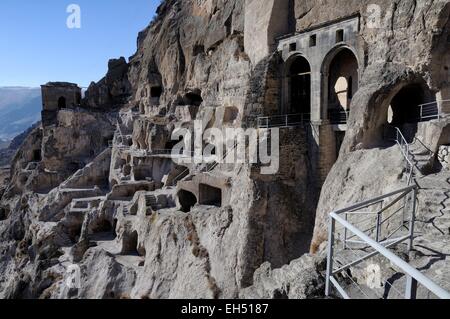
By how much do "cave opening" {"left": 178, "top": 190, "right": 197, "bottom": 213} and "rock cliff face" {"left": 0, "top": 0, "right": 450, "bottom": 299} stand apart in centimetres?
10

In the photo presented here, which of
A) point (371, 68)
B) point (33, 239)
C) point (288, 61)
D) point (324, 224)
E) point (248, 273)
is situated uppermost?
point (288, 61)

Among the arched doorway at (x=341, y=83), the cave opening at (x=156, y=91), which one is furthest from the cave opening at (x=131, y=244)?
the cave opening at (x=156, y=91)

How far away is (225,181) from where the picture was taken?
15.3m

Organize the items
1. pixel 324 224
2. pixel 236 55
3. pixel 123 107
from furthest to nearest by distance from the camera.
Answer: pixel 123 107, pixel 236 55, pixel 324 224

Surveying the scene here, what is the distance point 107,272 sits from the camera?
16.8m

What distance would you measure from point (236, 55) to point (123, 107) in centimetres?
2216

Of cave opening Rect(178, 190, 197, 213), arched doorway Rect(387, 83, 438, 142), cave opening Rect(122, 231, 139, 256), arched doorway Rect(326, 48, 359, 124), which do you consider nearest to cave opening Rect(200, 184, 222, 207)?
cave opening Rect(178, 190, 197, 213)

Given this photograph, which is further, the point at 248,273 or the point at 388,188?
the point at 248,273

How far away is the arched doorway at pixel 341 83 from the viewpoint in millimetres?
15422

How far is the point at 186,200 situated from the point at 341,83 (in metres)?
10.1

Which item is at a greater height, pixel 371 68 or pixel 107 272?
pixel 371 68

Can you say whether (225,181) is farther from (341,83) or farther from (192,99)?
(192,99)

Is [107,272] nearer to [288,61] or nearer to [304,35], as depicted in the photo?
[288,61]

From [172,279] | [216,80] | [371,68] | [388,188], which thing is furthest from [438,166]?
[216,80]
